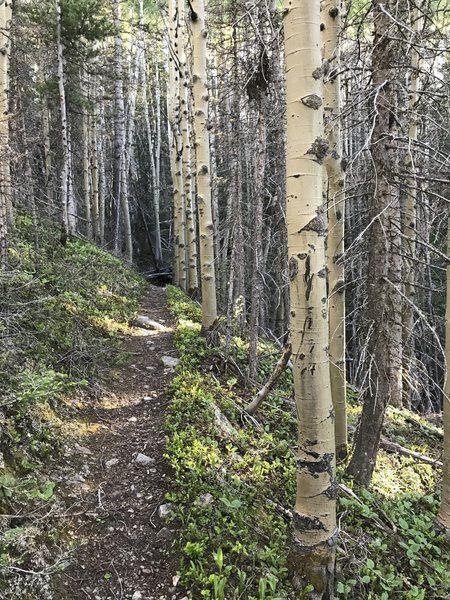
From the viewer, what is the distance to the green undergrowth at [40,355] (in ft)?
9.08

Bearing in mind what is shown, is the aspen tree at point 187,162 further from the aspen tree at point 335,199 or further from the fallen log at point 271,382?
the fallen log at point 271,382

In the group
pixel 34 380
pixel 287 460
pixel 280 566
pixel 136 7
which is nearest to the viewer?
pixel 280 566

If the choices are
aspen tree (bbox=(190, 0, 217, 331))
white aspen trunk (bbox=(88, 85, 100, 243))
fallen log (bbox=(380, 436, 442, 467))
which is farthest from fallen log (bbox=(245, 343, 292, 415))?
white aspen trunk (bbox=(88, 85, 100, 243))

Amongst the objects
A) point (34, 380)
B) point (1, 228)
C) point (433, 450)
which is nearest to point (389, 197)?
point (34, 380)

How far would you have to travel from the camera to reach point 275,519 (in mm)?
3629

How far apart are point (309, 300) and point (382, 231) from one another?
1700mm

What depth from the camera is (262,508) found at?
12.0ft

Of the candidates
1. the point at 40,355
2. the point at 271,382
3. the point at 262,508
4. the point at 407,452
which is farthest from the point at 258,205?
the point at 407,452

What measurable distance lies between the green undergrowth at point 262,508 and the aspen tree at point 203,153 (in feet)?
4.52

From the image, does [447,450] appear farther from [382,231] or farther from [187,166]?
[187,166]

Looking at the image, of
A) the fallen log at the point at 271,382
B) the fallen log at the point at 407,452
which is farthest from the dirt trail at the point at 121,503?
the fallen log at the point at 407,452

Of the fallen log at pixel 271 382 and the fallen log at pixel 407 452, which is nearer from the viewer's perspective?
the fallen log at pixel 271 382

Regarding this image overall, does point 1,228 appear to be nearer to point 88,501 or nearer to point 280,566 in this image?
point 88,501

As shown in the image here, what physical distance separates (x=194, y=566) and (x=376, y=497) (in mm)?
2554
